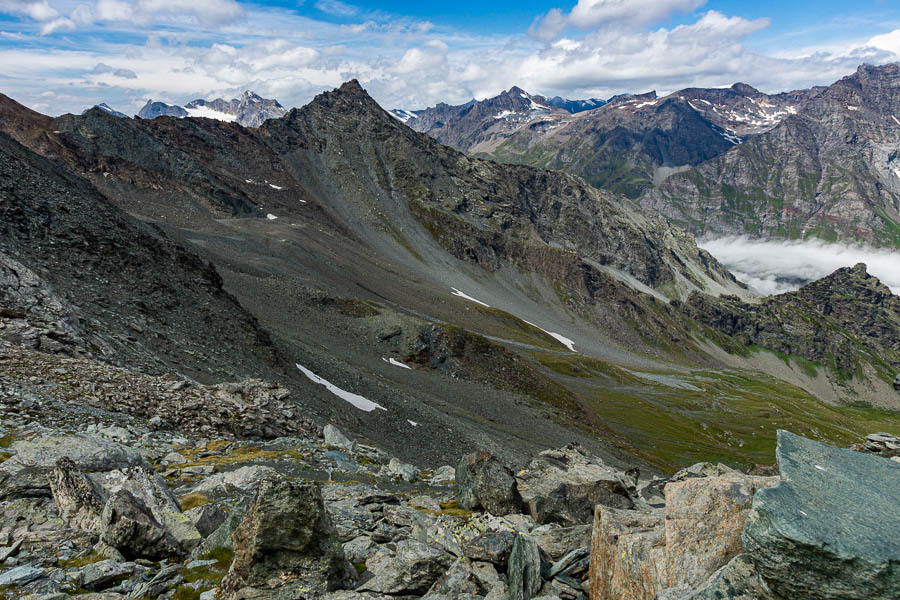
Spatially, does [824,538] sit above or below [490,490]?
above

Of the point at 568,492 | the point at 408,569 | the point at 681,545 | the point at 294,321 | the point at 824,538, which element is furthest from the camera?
the point at 294,321

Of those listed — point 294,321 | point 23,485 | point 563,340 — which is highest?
point 23,485

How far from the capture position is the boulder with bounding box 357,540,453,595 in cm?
1278

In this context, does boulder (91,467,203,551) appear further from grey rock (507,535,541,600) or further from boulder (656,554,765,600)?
boulder (656,554,765,600)

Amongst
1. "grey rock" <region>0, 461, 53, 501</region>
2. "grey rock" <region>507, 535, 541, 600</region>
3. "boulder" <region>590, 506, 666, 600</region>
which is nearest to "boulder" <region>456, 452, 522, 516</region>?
"grey rock" <region>507, 535, 541, 600</region>

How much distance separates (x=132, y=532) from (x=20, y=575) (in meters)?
2.19

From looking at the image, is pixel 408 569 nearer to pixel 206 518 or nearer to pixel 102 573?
pixel 206 518

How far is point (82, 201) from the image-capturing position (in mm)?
49656

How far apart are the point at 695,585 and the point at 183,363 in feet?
124

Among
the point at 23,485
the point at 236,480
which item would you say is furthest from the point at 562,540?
the point at 23,485

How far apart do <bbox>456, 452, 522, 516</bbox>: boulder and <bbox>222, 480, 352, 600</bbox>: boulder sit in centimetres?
947

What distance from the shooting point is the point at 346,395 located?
5188 cm

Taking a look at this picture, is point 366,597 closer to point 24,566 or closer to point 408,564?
point 408,564

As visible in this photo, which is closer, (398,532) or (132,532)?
(132,532)
